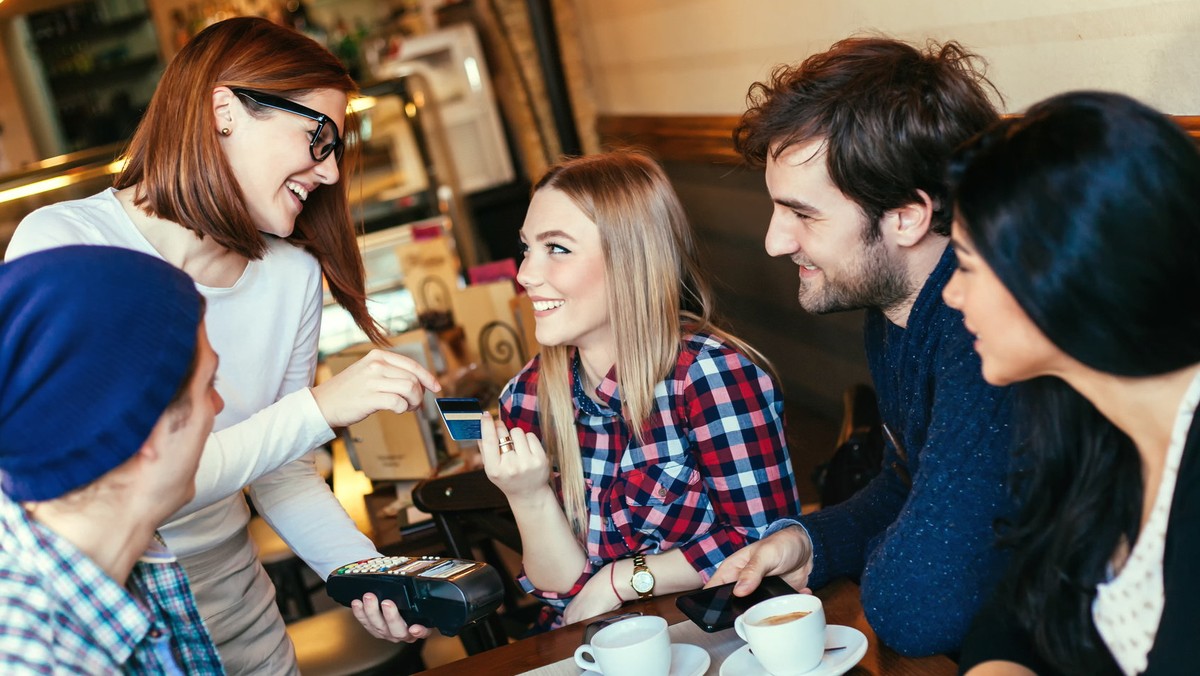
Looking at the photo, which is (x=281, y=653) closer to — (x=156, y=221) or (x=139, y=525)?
(x=156, y=221)

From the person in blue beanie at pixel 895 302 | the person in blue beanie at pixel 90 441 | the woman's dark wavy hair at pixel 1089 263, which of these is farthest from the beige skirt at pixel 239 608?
the woman's dark wavy hair at pixel 1089 263

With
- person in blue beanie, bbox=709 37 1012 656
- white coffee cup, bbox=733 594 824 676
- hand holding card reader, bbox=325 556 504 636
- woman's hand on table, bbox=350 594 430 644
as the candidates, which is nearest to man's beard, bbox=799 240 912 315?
person in blue beanie, bbox=709 37 1012 656

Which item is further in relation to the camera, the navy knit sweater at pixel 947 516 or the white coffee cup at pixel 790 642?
the navy knit sweater at pixel 947 516

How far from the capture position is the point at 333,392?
1.67 m

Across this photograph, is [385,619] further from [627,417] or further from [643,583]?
[627,417]

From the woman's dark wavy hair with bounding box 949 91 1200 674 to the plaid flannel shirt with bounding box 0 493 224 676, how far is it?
35.7 inches

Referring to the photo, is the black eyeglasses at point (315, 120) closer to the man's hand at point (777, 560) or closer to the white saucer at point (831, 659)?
the man's hand at point (777, 560)

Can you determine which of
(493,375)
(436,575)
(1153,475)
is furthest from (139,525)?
(493,375)

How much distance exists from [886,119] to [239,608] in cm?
135

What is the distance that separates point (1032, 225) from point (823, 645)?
1.71 feet

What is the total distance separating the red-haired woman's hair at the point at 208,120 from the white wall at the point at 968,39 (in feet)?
3.74

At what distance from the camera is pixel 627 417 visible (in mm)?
1970

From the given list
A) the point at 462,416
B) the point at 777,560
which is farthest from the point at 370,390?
the point at 777,560

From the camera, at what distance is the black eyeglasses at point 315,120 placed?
6.04 ft
